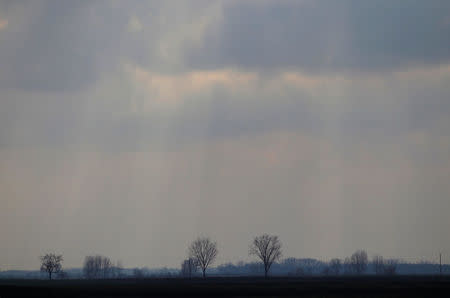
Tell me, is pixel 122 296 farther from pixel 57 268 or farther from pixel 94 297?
pixel 57 268

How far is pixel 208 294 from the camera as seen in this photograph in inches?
3135

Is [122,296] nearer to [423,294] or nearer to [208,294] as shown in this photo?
[208,294]

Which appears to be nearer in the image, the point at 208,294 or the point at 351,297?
the point at 351,297

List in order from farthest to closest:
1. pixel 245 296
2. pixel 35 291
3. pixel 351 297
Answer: pixel 35 291
pixel 245 296
pixel 351 297

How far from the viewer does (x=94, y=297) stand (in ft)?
252

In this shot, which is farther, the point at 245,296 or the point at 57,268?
the point at 57,268

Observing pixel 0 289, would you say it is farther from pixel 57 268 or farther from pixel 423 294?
pixel 57 268

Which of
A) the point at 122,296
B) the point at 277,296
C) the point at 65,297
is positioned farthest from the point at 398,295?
the point at 65,297

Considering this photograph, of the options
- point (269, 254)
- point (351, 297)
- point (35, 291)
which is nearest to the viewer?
point (351, 297)

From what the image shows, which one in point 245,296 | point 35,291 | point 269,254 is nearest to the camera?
point 245,296

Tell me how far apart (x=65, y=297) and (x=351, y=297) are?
31153mm

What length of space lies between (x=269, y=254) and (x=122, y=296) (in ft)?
398

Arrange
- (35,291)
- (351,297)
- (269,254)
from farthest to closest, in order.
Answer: (269,254) < (35,291) < (351,297)

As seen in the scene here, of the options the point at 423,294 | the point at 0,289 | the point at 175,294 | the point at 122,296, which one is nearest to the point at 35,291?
the point at 0,289
